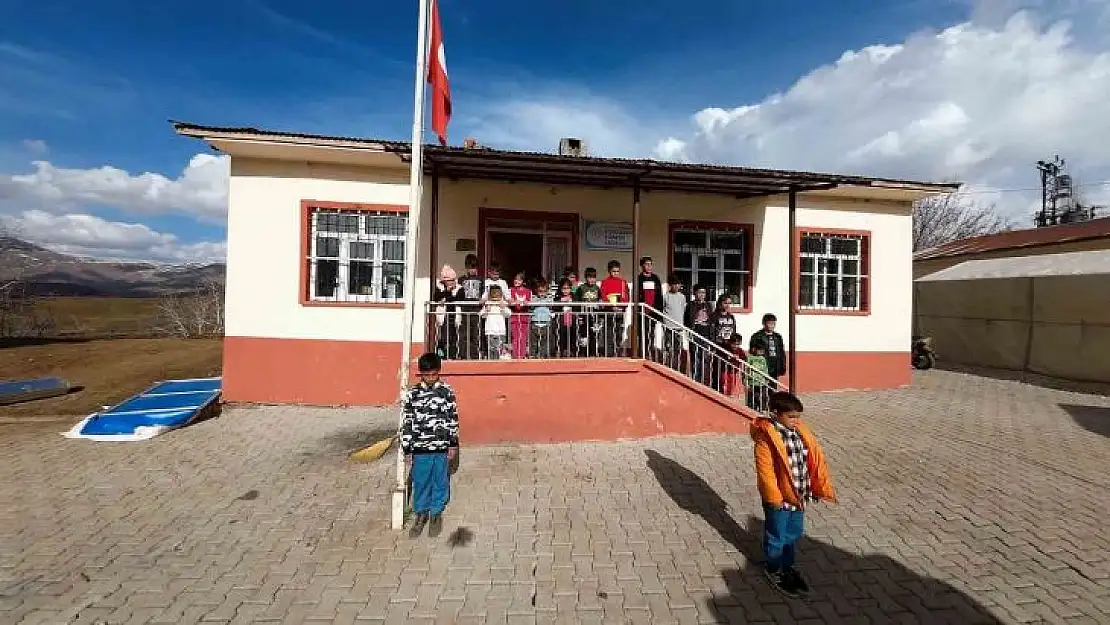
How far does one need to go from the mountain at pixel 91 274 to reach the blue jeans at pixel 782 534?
2198 cm

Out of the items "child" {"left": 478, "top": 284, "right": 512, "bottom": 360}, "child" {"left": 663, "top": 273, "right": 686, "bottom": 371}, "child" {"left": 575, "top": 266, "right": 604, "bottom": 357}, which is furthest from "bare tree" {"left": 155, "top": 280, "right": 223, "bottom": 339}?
"child" {"left": 663, "top": 273, "right": 686, "bottom": 371}

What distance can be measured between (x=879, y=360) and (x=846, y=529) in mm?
6811

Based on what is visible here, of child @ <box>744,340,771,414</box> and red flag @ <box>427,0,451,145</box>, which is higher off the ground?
red flag @ <box>427,0,451,145</box>

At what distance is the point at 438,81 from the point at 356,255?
12.9ft

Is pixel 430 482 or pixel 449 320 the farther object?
pixel 449 320

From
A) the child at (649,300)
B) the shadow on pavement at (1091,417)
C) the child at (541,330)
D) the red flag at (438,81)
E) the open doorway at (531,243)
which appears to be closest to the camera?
the red flag at (438,81)

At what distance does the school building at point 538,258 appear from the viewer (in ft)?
20.1

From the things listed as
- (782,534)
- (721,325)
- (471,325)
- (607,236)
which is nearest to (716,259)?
(607,236)

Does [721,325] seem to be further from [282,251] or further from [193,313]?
[193,313]

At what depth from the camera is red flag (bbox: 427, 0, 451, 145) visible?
186 inches

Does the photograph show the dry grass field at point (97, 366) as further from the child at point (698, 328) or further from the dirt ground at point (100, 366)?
the child at point (698, 328)

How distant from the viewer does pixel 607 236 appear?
28.6ft

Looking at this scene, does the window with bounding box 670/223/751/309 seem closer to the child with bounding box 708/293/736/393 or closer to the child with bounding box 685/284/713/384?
the child with bounding box 685/284/713/384

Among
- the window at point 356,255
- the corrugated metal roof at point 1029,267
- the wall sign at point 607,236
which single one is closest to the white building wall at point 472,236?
the wall sign at point 607,236
